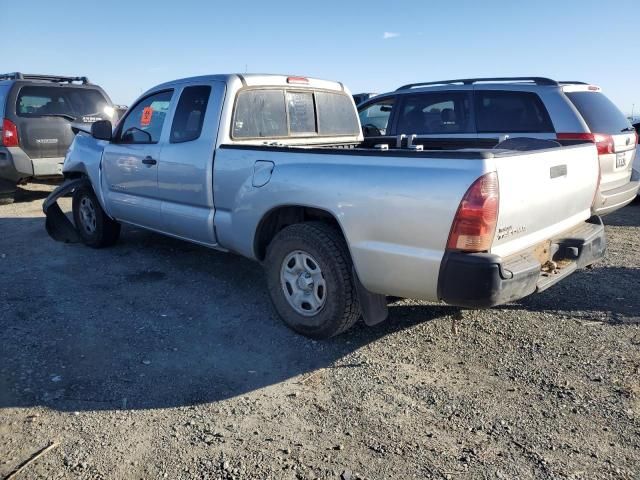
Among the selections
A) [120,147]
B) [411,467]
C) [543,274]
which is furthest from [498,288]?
[120,147]

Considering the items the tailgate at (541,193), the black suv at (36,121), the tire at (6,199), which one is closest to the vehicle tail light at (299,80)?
the tailgate at (541,193)

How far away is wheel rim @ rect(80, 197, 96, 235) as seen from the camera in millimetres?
6492

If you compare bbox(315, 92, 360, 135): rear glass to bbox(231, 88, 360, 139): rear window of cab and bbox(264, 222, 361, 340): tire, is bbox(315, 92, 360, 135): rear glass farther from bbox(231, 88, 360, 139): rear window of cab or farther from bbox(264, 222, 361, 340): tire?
bbox(264, 222, 361, 340): tire

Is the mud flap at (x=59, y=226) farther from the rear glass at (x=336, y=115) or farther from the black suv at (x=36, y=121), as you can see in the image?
the rear glass at (x=336, y=115)

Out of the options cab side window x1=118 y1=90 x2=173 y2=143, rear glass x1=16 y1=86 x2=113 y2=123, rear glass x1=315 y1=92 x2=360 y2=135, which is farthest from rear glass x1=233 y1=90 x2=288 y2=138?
rear glass x1=16 y1=86 x2=113 y2=123

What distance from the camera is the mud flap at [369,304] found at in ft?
12.0

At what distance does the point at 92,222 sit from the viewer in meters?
6.55

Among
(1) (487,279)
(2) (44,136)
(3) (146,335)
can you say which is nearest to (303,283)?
(3) (146,335)

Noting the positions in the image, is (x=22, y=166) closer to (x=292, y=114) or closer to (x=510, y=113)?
(x=292, y=114)

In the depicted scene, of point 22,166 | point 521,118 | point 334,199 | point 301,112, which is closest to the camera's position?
point 334,199

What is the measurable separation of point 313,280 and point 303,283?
0.31 ft

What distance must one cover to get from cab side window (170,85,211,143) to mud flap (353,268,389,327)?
2.10 m

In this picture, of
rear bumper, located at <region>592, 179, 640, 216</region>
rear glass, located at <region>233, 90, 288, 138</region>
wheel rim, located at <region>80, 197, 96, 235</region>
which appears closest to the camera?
rear glass, located at <region>233, 90, 288, 138</region>

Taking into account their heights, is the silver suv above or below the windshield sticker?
below
